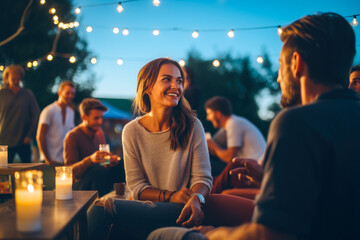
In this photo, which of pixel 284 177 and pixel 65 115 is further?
pixel 65 115

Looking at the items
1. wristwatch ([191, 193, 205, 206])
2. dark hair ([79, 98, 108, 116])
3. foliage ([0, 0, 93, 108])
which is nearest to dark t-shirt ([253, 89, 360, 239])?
wristwatch ([191, 193, 205, 206])

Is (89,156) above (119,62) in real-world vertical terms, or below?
below

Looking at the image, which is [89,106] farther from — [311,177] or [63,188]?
[311,177]

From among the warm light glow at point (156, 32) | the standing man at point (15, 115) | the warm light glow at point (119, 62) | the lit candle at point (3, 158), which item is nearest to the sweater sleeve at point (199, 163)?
the lit candle at point (3, 158)

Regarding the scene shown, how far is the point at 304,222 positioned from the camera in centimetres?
88

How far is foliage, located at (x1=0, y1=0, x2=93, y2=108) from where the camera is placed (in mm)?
14727

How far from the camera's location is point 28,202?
47.9 inches

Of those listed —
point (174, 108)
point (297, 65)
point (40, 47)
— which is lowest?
point (174, 108)

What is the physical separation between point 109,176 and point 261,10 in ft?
50.3

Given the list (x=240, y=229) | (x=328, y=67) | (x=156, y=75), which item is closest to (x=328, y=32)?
(x=328, y=67)

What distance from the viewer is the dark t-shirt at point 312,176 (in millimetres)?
881

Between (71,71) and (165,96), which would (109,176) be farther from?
(71,71)

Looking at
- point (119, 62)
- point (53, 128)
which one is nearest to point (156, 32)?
point (119, 62)

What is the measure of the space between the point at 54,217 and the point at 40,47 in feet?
53.1
